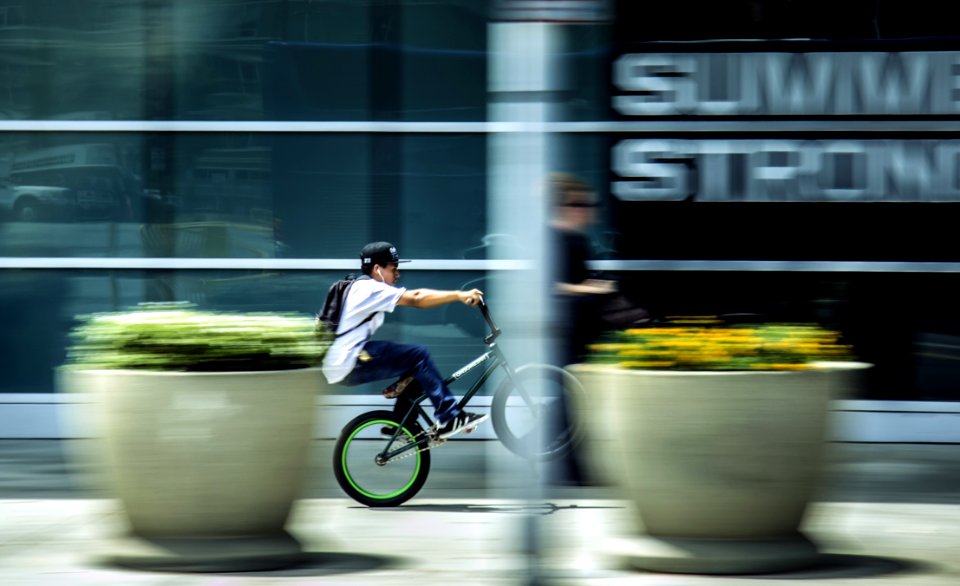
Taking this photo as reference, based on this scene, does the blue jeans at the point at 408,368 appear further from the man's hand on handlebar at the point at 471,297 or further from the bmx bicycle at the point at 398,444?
the man's hand on handlebar at the point at 471,297

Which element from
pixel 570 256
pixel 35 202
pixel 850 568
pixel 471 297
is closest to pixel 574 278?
pixel 570 256

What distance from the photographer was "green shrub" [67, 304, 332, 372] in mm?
6559

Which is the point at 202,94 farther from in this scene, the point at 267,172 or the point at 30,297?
the point at 30,297

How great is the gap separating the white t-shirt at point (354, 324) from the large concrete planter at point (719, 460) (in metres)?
2.33

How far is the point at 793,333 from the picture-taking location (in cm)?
648

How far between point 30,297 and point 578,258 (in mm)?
5385

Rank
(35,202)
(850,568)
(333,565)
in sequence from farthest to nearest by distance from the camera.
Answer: (35,202), (333,565), (850,568)

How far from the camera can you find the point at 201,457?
21.2 ft

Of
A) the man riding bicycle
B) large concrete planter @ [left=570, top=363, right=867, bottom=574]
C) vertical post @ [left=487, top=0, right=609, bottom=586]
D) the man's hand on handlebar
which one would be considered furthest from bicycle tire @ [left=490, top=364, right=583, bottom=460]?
vertical post @ [left=487, top=0, right=609, bottom=586]

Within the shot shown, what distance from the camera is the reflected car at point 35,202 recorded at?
1177 cm

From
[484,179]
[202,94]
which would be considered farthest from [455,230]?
[202,94]

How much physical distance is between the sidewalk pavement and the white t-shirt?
845 mm

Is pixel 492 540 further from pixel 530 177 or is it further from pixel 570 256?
pixel 530 177

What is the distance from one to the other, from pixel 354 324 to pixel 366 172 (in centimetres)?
322
